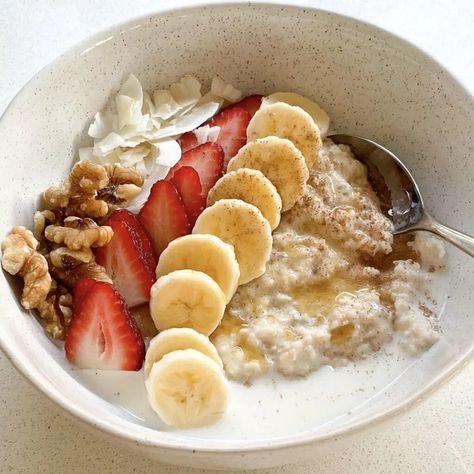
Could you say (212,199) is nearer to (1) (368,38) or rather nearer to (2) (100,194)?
(2) (100,194)

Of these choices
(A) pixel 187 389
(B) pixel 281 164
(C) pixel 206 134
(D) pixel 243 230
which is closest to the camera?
(A) pixel 187 389

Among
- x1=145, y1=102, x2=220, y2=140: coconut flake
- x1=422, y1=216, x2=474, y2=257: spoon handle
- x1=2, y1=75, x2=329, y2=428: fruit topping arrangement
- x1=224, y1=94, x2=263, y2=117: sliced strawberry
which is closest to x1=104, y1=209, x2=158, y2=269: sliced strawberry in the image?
x1=2, y1=75, x2=329, y2=428: fruit topping arrangement

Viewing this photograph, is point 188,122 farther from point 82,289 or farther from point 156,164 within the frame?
point 82,289

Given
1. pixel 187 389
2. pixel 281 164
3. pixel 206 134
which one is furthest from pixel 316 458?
pixel 206 134

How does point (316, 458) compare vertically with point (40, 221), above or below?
below

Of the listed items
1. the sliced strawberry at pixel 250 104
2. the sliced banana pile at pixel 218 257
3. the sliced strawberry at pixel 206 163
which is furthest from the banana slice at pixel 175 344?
the sliced strawberry at pixel 250 104

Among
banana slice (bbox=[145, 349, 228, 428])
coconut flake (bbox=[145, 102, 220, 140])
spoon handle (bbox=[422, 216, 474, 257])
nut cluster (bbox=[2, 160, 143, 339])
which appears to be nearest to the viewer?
banana slice (bbox=[145, 349, 228, 428])

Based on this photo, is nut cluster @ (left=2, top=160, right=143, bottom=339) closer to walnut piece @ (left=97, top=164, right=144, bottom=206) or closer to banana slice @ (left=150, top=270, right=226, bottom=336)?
walnut piece @ (left=97, top=164, right=144, bottom=206)
